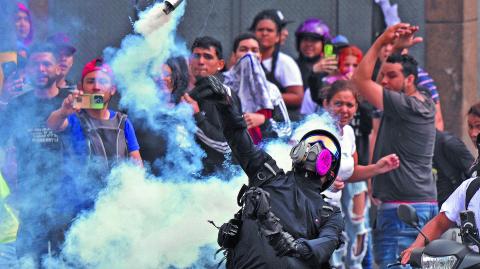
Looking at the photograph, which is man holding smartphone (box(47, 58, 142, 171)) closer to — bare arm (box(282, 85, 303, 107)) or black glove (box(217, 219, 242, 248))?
black glove (box(217, 219, 242, 248))

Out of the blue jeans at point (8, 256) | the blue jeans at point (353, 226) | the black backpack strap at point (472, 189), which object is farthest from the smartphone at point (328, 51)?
the black backpack strap at point (472, 189)

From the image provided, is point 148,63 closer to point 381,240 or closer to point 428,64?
point 381,240

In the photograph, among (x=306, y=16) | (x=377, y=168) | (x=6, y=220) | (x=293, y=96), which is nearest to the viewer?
(x=6, y=220)

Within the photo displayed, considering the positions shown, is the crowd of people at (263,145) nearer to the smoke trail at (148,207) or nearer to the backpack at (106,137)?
the backpack at (106,137)

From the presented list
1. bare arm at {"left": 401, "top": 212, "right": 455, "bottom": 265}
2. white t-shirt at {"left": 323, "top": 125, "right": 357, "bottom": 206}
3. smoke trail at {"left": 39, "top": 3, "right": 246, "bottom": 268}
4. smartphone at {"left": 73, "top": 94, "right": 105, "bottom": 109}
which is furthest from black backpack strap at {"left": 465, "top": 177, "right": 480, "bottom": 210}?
smartphone at {"left": 73, "top": 94, "right": 105, "bottom": 109}

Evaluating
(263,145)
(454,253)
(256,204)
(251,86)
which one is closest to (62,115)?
(263,145)

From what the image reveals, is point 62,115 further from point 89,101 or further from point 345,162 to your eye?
point 345,162

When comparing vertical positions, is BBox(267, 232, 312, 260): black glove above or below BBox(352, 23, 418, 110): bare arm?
below

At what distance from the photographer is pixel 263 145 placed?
8.30m

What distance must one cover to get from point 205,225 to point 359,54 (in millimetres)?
4210

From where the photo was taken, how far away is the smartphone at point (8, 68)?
27.5ft

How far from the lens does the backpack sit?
339 inches

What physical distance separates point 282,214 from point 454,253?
36.0 inches

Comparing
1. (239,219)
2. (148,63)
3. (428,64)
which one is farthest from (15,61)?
(428,64)
